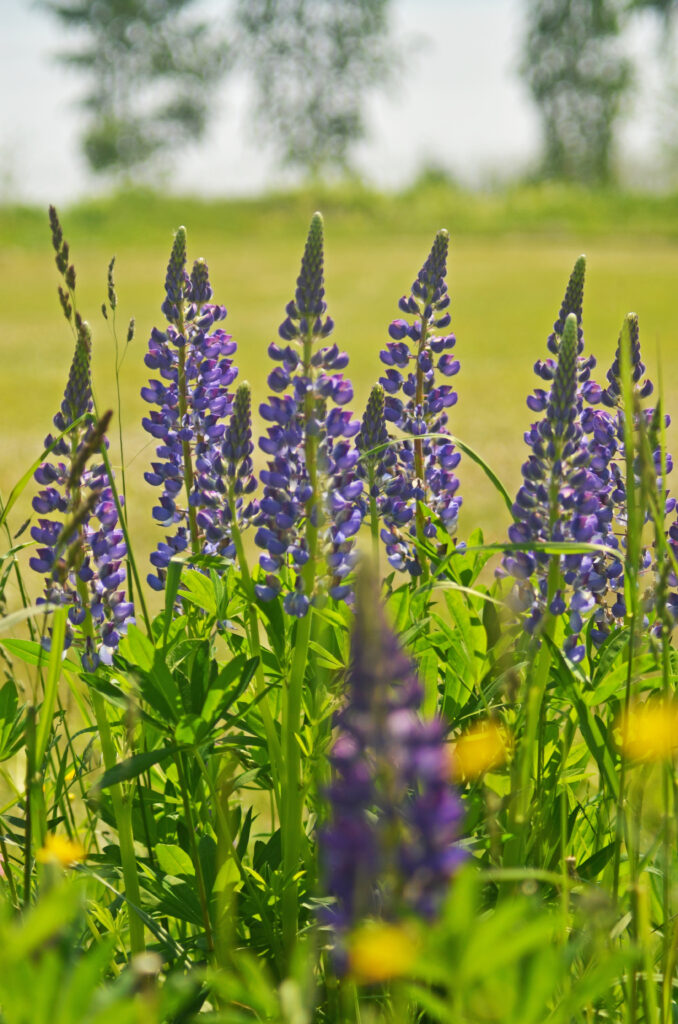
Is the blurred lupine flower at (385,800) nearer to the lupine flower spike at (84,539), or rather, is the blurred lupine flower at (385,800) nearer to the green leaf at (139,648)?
the green leaf at (139,648)

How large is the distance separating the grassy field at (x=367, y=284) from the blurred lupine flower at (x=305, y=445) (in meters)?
0.33

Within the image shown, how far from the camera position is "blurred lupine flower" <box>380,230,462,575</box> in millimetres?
1633

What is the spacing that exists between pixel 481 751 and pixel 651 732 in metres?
0.20

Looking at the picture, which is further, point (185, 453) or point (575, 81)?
point (575, 81)

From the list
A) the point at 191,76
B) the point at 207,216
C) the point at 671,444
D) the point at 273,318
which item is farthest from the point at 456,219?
the point at 191,76

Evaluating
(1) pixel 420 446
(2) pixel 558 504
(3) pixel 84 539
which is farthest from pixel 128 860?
(1) pixel 420 446

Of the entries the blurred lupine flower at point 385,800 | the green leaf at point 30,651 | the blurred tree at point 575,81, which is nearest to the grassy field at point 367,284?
the green leaf at point 30,651

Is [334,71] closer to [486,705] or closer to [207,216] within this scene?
[207,216]

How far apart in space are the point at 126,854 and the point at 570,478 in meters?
0.66

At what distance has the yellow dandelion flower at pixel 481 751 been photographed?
1306 mm

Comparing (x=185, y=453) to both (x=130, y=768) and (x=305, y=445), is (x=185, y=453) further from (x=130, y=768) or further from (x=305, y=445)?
(x=130, y=768)

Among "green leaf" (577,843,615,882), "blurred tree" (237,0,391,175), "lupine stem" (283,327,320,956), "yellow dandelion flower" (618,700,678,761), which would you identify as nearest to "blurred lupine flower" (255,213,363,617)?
"lupine stem" (283,327,320,956)

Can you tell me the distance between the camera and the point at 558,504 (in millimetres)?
1198

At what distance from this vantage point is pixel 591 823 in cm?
150
